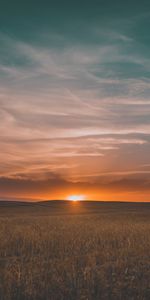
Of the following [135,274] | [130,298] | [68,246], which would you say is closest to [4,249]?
[68,246]

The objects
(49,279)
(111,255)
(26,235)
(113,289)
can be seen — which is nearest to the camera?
(113,289)

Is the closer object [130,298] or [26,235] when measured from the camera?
[130,298]

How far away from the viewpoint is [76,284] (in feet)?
25.8

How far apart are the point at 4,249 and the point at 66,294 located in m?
6.25

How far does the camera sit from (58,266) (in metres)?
9.59

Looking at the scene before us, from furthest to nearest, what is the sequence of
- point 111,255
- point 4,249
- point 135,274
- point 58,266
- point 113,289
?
1. point 4,249
2. point 111,255
3. point 58,266
4. point 135,274
5. point 113,289

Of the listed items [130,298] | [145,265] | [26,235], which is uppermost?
[26,235]

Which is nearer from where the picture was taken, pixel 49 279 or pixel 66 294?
pixel 66 294

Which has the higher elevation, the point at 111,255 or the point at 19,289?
the point at 111,255

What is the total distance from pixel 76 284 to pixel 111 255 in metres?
3.92

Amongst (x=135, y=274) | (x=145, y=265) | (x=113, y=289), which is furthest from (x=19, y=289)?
(x=145, y=265)

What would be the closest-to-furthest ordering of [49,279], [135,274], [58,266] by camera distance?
[49,279] < [135,274] < [58,266]

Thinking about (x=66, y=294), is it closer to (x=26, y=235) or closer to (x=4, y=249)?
(x=4, y=249)

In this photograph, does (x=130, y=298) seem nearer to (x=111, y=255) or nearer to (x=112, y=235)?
(x=111, y=255)
